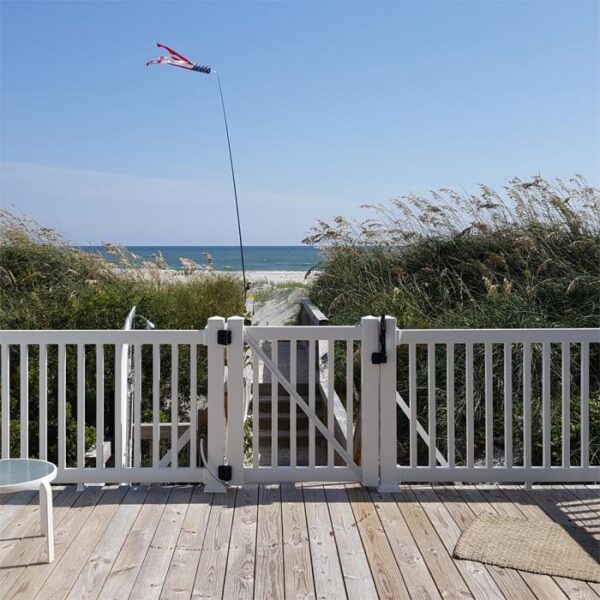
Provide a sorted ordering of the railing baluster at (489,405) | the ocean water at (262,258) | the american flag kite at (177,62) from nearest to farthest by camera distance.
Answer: the railing baluster at (489,405) < the american flag kite at (177,62) < the ocean water at (262,258)

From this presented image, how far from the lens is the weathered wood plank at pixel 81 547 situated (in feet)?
7.89

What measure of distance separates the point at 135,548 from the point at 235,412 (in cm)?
93

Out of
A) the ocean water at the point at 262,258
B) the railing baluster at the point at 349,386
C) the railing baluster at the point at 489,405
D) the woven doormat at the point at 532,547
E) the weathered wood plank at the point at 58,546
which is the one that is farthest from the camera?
the ocean water at the point at 262,258

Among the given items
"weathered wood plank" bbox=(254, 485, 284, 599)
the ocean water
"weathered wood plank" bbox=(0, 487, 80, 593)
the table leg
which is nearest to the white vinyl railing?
"weathered wood plank" bbox=(254, 485, 284, 599)

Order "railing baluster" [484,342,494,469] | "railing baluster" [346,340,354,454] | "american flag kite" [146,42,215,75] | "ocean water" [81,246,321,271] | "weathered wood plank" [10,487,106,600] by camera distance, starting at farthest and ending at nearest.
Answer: "ocean water" [81,246,321,271] < "american flag kite" [146,42,215,75] < "railing baluster" [484,342,494,469] < "railing baluster" [346,340,354,454] < "weathered wood plank" [10,487,106,600]

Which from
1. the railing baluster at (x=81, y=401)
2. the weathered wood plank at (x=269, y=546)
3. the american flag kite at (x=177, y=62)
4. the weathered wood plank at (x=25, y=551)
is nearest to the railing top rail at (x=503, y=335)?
the weathered wood plank at (x=269, y=546)

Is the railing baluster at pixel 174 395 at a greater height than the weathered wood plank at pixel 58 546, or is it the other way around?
the railing baluster at pixel 174 395

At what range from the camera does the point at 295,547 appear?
2.77 meters

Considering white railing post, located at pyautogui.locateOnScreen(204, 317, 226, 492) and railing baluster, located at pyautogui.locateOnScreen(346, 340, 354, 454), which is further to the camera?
white railing post, located at pyautogui.locateOnScreen(204, 317, 226, 492)

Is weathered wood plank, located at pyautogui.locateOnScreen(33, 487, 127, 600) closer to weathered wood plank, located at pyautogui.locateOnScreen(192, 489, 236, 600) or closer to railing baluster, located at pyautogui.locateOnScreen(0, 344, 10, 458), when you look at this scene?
weathered wood plank, located at pyautogui.locateOnScreen(192, 489, 236, 600)

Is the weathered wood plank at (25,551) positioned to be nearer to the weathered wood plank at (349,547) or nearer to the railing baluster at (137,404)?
the railing baluster at (137,404)

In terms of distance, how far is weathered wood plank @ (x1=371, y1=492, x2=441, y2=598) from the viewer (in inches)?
95.3

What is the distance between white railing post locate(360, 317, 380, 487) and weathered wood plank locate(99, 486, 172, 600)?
1.07 meters

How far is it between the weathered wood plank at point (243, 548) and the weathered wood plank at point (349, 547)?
1.19 ft
